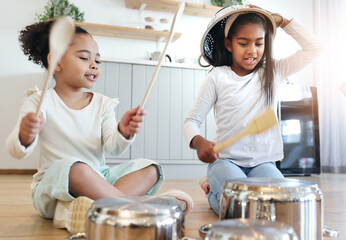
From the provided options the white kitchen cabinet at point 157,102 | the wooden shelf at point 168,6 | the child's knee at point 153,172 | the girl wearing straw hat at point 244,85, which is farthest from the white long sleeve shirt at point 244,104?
the wooden shelf at point 168,6

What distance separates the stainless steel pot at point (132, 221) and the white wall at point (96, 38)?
2142 mm

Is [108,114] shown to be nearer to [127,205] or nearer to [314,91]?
[127,205]

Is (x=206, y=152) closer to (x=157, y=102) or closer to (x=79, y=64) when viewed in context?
(x=79, y=64)

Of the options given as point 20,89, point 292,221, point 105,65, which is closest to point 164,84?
point 105,65

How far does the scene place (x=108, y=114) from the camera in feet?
3.51

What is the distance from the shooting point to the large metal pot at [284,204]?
20.5 inches

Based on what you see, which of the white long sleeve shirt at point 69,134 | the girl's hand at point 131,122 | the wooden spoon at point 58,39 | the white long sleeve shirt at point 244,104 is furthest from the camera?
the white long sleeve shirt at point 244,104

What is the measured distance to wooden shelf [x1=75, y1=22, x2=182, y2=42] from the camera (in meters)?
2.45

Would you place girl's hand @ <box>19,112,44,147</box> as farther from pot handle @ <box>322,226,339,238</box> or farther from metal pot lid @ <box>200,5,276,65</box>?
metal pot lid @ <box>200,5,276,65</box>

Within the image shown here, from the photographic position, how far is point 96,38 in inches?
102

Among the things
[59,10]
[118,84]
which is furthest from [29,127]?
[59,10]

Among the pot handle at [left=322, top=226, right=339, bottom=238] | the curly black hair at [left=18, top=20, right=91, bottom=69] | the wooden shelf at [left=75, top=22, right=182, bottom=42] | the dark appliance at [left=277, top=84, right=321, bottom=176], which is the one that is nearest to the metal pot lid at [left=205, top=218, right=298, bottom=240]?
the pot handle at [left=322, top=226, right=339, bottom=238]

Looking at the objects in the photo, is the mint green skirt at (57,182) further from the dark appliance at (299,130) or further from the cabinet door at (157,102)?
the dark appliance at (299,130)

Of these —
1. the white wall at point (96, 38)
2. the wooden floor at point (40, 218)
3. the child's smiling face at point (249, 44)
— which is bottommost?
the wooden floor at point (40, 218)
